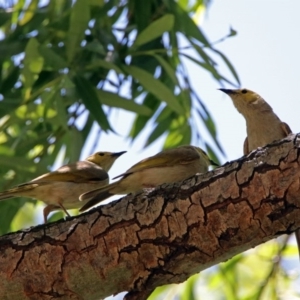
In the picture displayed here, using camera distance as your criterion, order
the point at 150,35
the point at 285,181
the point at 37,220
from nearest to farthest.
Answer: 1. the point at 285,181
2. the point at 150,35
3. the point at 37,220

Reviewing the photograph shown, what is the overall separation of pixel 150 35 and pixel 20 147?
1248mm

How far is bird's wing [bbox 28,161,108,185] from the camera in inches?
165

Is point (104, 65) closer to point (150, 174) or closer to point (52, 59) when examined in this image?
point (52, 59)

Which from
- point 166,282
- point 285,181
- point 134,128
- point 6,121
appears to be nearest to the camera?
point 285,181

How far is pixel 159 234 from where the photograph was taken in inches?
113

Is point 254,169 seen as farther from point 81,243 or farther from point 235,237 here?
point 81,243

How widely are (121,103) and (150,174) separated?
3.57 feet

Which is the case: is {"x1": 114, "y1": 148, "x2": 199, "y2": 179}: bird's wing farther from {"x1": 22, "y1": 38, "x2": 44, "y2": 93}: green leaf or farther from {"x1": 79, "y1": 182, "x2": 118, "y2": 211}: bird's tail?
{"x1": 22, "y1": 38, "x2": 44, "y2": 93}: green leaf

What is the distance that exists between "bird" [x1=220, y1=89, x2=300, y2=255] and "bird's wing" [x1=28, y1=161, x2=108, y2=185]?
868 mm

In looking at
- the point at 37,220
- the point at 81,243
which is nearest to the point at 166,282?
the point at 81,243

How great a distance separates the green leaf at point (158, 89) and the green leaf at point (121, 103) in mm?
123

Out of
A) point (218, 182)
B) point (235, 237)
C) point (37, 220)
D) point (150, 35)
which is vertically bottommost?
point (235, 237)

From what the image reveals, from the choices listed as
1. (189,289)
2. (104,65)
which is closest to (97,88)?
(104,65)

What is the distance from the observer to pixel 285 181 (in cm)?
266
